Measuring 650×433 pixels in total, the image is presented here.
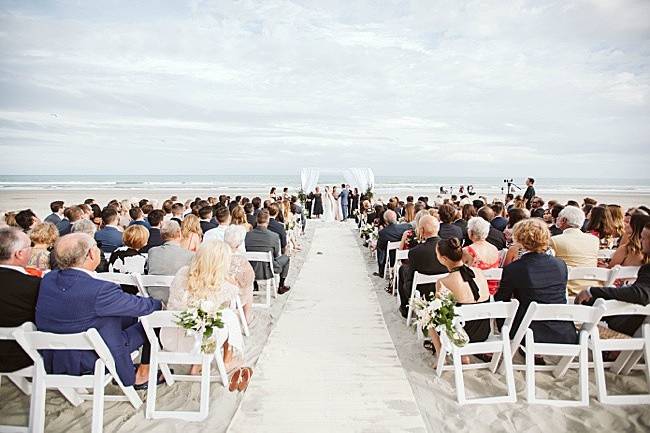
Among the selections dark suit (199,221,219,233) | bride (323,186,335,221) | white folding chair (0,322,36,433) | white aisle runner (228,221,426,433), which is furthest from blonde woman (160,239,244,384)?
bride (323,186,335,221)

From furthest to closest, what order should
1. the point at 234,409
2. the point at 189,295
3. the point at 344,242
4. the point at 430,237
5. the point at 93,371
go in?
the point at 344,242 → the point at 430,237 → the point at 189,295 → the point at 234,409 → the point at 93,371

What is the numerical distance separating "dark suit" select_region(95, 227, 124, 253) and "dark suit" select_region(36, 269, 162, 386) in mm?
2819

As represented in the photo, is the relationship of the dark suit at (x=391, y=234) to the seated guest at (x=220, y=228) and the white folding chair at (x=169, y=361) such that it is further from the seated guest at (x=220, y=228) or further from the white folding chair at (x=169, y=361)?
the white folding chair at (x=169, y=361)

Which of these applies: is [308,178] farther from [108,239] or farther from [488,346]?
[488,346]

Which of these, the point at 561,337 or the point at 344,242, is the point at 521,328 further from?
the point at 344,242

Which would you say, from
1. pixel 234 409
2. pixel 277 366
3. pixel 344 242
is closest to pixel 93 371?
pixel 234 409

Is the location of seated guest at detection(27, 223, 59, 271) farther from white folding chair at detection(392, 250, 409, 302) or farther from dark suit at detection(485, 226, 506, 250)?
dark suit at detection(485, 226, 506, 250)

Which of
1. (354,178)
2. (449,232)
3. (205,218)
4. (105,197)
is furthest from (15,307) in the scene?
(105,197)

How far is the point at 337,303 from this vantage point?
5.51m

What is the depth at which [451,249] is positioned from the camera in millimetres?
3410

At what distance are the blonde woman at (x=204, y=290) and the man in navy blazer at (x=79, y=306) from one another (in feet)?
1.26

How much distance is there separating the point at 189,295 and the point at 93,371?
2.72 feet

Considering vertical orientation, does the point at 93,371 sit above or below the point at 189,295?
below

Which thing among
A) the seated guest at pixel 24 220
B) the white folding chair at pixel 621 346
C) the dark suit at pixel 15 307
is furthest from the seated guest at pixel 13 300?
the white folding chair at pixel 621 346
